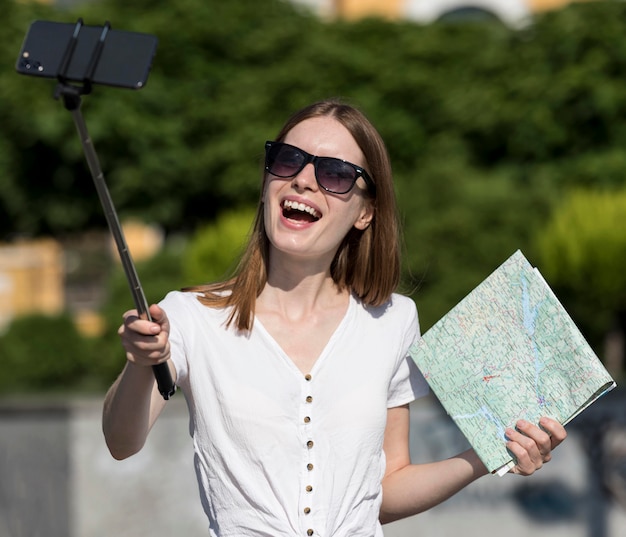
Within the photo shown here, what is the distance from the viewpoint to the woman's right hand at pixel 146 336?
5.80ft

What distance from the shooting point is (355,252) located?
7.78 ft

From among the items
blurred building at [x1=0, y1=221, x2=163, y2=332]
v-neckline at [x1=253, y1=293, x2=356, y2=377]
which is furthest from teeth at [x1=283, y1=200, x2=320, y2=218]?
blurred building at [x1=0, y1=221, x2=163, y2=332]

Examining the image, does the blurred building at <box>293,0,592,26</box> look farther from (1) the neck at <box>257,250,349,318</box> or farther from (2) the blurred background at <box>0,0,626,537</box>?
(1) the neck at <box>257,250,349,318</box>

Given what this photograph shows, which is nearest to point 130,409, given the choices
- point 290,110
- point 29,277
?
point 290,110

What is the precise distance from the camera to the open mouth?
7.09 ft

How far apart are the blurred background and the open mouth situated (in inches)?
202

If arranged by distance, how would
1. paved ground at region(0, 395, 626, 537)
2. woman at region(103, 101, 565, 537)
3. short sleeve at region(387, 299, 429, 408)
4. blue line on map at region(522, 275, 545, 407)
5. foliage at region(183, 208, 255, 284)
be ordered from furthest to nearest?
foliage at region(183, 208, 255, 284) → paved ground at region(0, 395, 626, 537) → short sleeve at region(387, 299, 429, 408) → blue line on map at region(522, 275, 545, 407) → woman at region(103, 101, 565, 537)

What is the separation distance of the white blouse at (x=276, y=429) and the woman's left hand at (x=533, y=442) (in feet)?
0.85

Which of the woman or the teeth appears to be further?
the teeth

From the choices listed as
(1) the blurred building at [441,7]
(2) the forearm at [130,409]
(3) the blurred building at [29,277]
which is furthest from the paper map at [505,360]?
(3) the blurred building at [29,277]

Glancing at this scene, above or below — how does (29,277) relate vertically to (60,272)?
below

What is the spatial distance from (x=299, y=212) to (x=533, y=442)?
0.62 metres

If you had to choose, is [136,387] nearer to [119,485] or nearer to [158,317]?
[158,317]

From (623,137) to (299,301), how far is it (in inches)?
294
